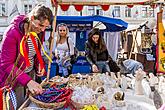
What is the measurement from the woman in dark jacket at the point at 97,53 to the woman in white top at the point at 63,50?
1.73ft

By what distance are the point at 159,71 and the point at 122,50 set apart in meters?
7.35

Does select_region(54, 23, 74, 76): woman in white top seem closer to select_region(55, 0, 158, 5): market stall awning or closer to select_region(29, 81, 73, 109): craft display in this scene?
Answer: select_region(55, 0, 158, 5): market stall awning

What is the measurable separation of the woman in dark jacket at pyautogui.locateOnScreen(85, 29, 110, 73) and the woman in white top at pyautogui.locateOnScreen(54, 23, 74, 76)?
20.7 inches

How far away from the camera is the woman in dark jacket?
11.2 feet

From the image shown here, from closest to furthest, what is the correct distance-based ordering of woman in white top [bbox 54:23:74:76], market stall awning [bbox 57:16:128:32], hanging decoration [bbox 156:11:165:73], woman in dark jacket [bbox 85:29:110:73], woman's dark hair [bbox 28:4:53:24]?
woman's dark hair [bbox 28:4:53:24]
hanging decoration [bbox 156:11:165:73]
woman in dark jacket [bbox 85:29:110:73]
woman in white top [bbox 54:23:74:76]
market stall awning [bbox 57:16:128:32]

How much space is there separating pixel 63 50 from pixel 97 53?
763 mm

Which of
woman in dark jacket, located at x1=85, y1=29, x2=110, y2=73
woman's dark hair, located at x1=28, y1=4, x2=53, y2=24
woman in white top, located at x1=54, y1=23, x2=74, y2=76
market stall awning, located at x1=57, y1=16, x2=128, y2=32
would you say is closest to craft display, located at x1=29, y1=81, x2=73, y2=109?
woman's dark hair, located at x1=28, y1=4, x2=53, y2=24

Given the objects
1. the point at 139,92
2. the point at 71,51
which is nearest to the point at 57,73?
the point at 71,51

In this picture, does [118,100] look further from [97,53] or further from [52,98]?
[97,53]

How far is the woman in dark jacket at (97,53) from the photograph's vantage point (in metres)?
3.41

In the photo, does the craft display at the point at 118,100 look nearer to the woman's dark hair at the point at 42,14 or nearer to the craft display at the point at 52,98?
the craft display at the point at 52,98

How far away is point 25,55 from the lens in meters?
1.52

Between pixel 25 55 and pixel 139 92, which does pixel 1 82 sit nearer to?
pixel 25 55

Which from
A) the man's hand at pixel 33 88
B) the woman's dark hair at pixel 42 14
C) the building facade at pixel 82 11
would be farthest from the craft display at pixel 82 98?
the building facade at pixel 82 11
